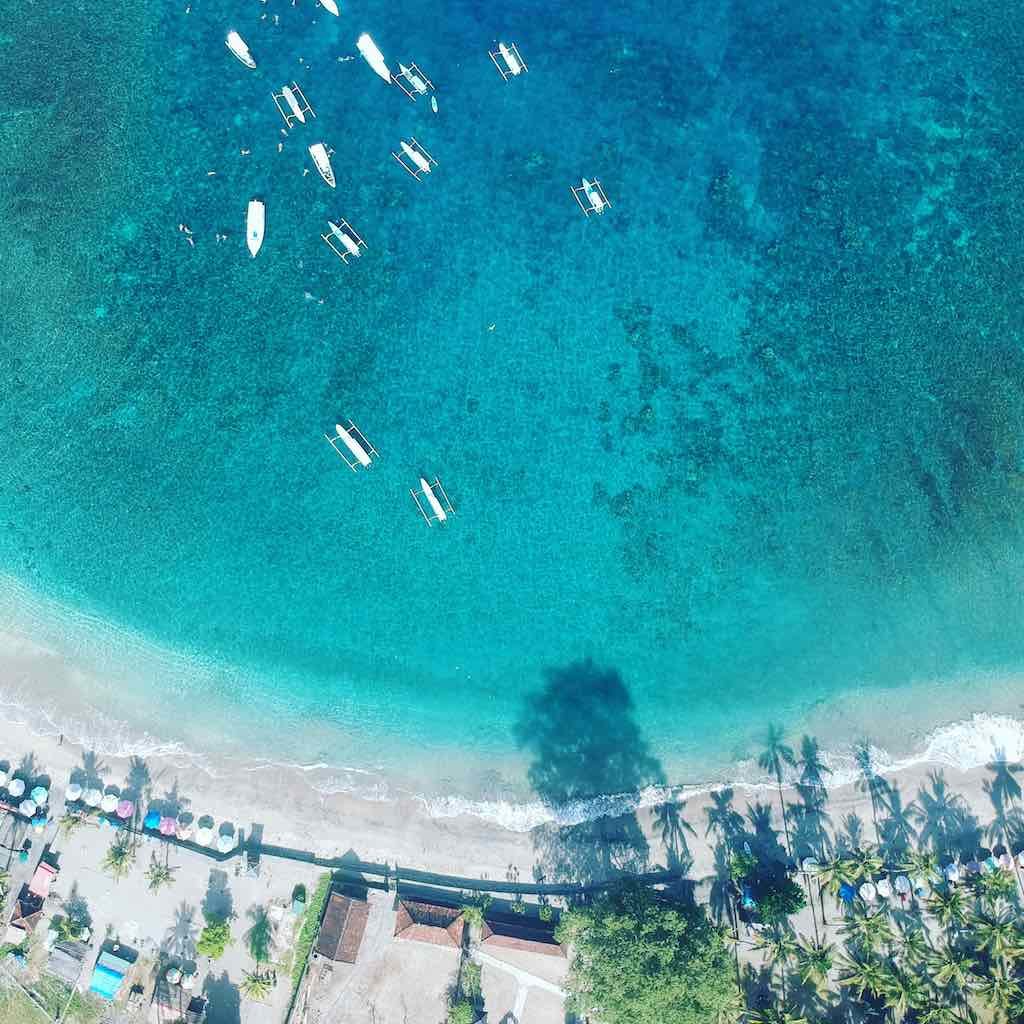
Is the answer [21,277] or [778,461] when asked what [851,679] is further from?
[21,277]

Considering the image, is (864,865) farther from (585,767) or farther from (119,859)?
(119,859)

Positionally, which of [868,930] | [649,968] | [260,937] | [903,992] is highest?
[868,930]

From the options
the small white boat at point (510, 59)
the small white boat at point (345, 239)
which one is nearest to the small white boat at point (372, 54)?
the small white boat at point (510, 59)

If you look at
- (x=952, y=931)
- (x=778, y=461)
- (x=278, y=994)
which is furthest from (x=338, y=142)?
(x=952, y=931)

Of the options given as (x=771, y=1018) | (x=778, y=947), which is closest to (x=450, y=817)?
(x=778, y=947)

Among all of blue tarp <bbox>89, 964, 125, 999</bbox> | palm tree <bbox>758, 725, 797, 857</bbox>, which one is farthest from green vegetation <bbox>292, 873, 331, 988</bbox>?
palm tree <bbox>758, 725, 797, 857</bbox>
